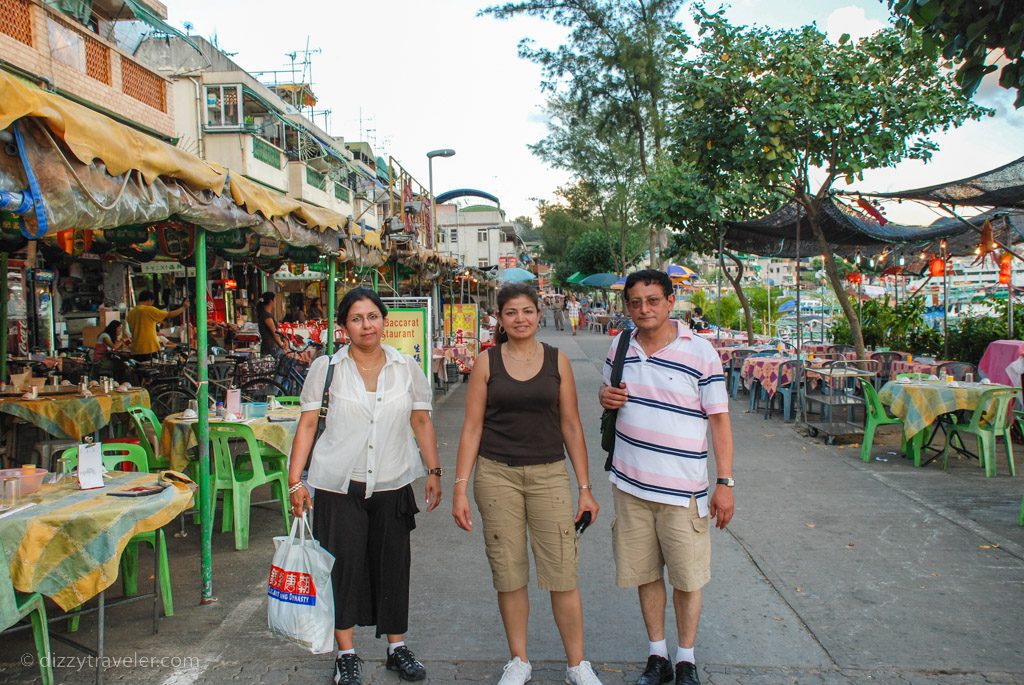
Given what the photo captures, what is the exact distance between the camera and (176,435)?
634cm

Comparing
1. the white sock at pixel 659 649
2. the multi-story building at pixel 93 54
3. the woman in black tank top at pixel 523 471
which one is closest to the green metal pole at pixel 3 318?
the multi-story building at pixel 93 54

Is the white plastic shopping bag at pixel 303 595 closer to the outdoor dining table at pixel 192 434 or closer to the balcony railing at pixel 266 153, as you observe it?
the outdoor dining table at pixel 192 434

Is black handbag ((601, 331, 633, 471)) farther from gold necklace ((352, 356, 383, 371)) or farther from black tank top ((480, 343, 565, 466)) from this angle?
gold necklace ((352, 356, 383, 371))

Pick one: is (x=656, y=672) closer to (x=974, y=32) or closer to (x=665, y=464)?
(x=665, y=464)

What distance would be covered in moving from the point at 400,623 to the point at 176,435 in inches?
Result: 137

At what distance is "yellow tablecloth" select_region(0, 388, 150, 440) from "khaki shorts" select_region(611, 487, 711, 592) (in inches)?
240

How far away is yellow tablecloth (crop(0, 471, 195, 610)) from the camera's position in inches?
132

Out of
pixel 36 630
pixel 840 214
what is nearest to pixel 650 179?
pixel 840 214

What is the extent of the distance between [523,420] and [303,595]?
1179mm

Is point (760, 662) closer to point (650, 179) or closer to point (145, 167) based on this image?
point (145, 167)

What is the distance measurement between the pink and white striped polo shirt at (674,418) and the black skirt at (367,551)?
3.49 feet

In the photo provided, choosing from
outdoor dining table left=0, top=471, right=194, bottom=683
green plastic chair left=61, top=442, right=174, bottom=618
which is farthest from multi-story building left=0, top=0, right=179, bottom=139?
outdoor dining table left=0, top=471, right=194, bottom=683

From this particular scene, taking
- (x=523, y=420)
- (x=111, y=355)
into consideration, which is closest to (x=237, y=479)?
(x=523, y=420)

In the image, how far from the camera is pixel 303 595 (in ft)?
11.0
